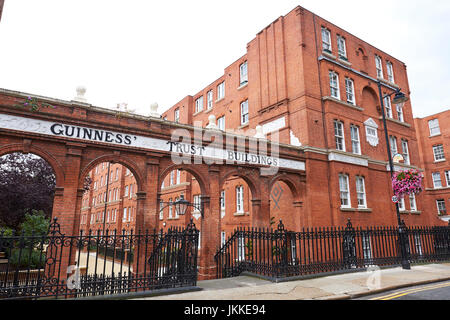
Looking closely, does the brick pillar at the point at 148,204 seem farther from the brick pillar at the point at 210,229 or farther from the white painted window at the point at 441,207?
the white painted window at the point at 441,207

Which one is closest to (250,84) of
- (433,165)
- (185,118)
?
(185,118)

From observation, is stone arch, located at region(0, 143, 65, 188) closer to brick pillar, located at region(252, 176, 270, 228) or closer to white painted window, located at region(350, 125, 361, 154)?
brick pillar, located at region(252, 176, 270, 228)

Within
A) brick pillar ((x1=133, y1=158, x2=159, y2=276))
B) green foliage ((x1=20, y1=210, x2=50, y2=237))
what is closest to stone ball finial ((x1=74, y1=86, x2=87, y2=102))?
brick pillar ((x1=133, y1=158, x2=159, y2=276))

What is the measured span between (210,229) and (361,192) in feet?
36.8

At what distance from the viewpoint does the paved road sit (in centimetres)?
771

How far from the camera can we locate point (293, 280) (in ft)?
34.5

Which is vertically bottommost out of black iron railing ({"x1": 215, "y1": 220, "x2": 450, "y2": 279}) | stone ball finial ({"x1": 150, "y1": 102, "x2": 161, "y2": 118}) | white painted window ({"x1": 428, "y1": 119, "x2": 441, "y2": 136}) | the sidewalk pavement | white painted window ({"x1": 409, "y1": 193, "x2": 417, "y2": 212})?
the sidewalk pavement

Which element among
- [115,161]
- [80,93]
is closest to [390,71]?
[115,161]

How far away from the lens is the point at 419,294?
26.9ft

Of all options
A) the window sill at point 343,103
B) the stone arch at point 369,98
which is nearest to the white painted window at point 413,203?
the stone arch at point 369,98

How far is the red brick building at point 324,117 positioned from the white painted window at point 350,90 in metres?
0.08

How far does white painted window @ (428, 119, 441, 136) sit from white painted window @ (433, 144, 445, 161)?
166 centimetres
